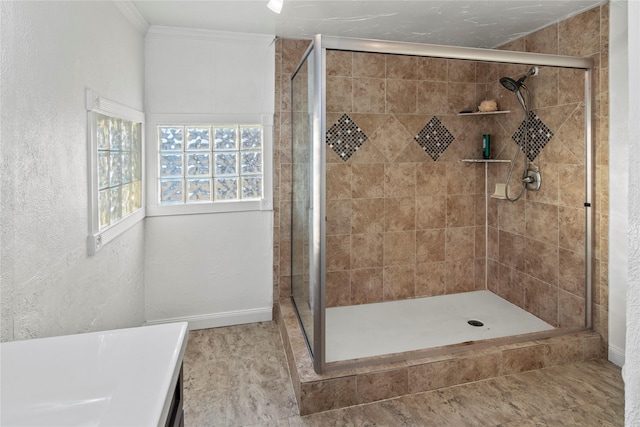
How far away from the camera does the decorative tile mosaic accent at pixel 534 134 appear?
287 cm

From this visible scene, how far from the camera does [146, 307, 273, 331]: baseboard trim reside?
3041 mm

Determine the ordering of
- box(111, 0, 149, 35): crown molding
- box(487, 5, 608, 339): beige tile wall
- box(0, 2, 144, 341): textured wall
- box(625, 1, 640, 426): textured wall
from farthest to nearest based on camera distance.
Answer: box(487, 5, 608, 339): beige tile wall
box(111, 0, 149, 35): crown molding
box(0, 2, 144, 341): textured wall
box(625, 1, 640, 426): textured wall

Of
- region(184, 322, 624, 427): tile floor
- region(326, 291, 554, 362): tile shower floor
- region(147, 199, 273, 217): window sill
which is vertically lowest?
region(184, 322, 624, 427): tile floor

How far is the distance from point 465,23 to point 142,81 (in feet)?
7.89

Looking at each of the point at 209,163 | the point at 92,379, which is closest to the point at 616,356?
the point at 92,379

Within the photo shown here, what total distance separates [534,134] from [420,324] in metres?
1.73

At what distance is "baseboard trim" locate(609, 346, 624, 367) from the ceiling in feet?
7.28

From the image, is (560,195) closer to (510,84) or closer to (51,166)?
(510,84)

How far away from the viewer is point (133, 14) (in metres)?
2.43

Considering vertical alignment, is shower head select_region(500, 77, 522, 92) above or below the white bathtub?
above

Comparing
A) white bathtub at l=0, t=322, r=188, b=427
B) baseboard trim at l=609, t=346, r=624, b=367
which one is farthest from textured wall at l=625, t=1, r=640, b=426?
baseboard trim at l=609, t=346, r=624, b=367

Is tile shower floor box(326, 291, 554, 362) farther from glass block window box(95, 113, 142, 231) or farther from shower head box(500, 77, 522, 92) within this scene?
shower head box(500, 77, 522, 92)

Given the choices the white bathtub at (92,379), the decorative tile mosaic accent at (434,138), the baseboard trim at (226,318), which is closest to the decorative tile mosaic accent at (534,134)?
the decorative tile mosaic accent at (434,138)

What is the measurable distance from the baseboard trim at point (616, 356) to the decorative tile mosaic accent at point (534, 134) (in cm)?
145
